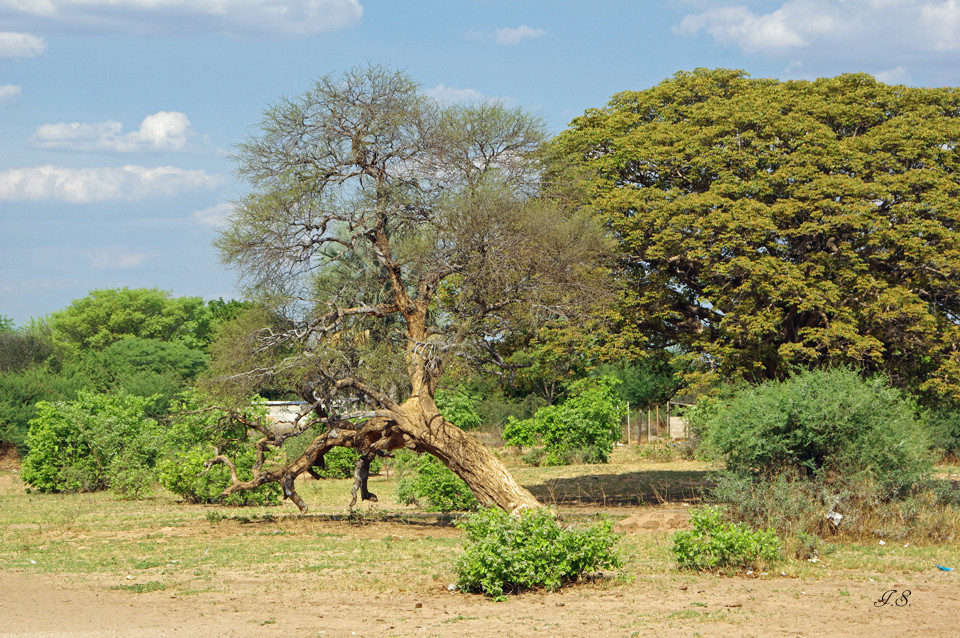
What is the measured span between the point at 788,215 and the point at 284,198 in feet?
27.7

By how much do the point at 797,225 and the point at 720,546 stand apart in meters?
8.74

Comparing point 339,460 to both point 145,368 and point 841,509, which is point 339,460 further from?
point 145,368

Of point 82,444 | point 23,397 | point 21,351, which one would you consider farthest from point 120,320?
point 82,444

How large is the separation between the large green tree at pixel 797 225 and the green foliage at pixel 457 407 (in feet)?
30.6

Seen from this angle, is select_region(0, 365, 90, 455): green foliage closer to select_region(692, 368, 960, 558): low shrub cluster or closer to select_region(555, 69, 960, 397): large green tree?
select_region(555, 69, 960, 397): large green tree

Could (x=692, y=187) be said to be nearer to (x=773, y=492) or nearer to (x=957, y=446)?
(x=773, y=492)

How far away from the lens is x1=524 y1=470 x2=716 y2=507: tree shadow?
17859 mm

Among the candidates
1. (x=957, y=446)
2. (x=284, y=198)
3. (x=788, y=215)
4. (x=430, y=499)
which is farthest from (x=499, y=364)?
(x=957, y=446)

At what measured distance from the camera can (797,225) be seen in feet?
52.7

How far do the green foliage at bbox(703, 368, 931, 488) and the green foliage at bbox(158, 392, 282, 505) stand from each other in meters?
9.81

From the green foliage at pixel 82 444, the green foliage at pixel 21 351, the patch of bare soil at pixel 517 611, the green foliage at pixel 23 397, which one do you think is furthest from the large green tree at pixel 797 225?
the green foliage at pixel 21 351

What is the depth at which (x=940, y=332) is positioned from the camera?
15.7m

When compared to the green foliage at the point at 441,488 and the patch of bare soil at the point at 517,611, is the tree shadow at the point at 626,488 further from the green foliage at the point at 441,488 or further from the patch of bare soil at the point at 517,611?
the patch of bare soil at the point at 517,611

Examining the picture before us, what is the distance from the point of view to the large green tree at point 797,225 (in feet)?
50.2
